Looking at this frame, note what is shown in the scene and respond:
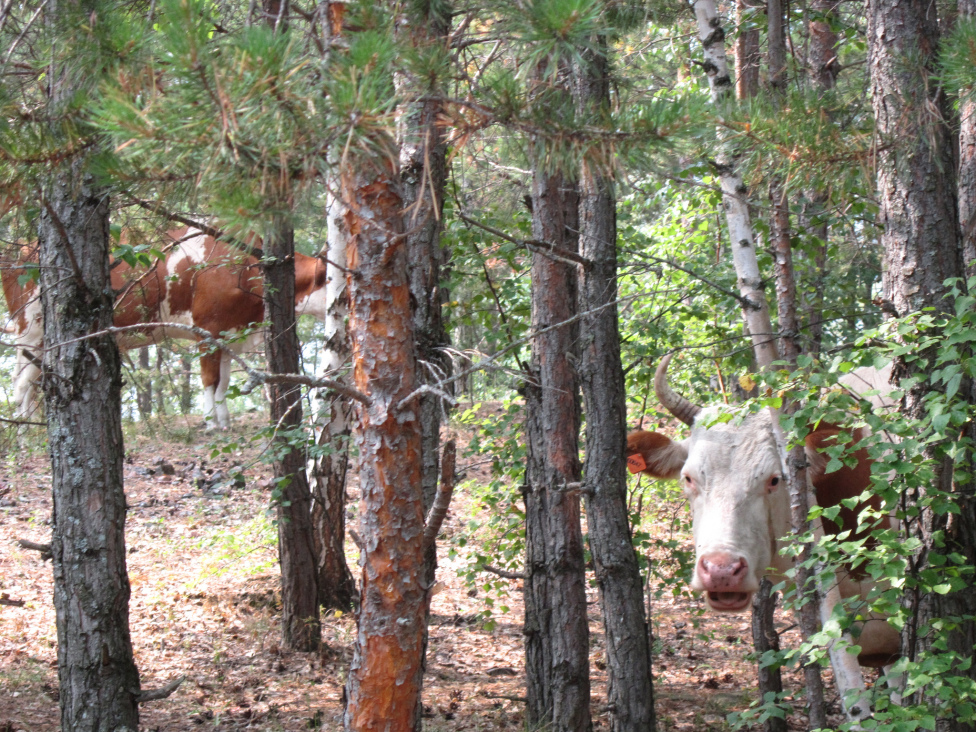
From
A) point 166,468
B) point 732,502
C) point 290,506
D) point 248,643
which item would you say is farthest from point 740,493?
point 166,468

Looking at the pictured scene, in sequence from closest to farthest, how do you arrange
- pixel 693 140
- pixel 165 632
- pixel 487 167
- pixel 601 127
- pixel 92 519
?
pixel 601 127
pixel 693 140
pixel 92 519
pixel 487 167
pixel 165 632

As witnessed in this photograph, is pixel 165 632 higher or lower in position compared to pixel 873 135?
lower

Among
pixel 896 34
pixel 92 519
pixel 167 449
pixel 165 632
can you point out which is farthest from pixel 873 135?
pixel 167 449

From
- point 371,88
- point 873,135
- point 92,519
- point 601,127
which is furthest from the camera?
point 92,519

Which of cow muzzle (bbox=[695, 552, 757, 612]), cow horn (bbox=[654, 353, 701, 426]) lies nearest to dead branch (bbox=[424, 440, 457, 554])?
cow muzzle (bbox=[695, 552, 757, 612])

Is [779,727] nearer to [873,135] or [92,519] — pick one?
[873,135]

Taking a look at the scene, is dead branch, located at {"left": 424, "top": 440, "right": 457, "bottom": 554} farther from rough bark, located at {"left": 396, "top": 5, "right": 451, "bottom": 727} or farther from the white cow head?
the white cow head

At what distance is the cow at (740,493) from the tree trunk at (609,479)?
275mm

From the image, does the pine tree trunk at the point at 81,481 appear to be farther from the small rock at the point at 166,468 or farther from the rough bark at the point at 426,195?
the small rock at the point at 166,468

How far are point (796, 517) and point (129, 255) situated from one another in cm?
Answer: 352

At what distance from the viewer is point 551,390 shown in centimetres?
482

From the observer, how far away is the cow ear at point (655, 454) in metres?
5.03

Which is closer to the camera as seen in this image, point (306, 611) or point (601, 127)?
point (601, 127)

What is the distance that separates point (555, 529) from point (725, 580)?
3.94 feet
